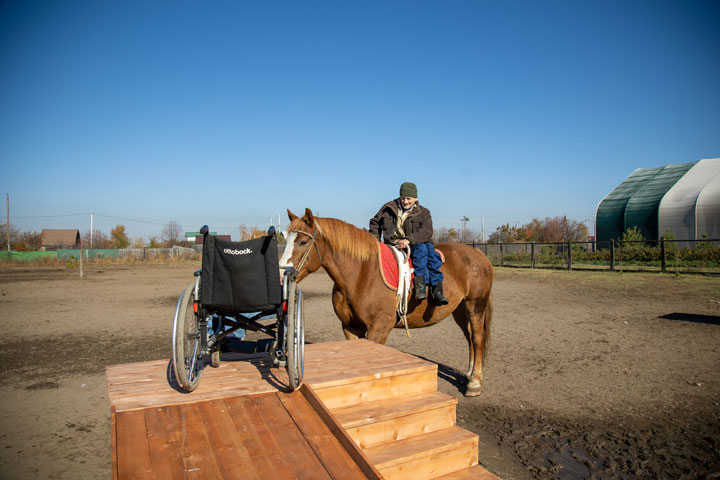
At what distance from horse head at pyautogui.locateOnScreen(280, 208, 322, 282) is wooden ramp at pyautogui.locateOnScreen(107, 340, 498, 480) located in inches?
34.9

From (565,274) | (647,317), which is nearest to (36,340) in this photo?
(647,317)

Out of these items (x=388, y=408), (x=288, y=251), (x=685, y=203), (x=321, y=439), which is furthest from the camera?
(x=685, y=203)

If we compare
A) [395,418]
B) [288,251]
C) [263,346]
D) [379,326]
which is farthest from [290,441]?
[379,326]

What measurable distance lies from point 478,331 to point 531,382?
917mm

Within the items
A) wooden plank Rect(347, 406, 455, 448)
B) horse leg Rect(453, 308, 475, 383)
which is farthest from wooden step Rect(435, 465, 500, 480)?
horse leg Rect(453, 308, 475, 383)

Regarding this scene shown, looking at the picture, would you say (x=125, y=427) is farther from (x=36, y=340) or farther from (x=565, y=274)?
(x=565, y=274)

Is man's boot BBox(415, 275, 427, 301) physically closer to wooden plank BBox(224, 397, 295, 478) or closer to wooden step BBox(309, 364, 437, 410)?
wooden step BBox(309, 364, 437, 410)

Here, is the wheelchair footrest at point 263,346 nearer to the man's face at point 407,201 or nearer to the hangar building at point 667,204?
the man's face at point 407,201

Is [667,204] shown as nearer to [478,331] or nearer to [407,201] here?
[478,331]

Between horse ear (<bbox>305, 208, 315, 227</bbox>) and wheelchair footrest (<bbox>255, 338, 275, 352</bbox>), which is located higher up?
horse ear (<bbox>305, 208, 315, 227</bbox>)

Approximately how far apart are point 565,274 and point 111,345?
739 inches

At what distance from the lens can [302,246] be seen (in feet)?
13.4

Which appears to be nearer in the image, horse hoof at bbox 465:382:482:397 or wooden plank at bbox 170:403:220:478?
wooden plank at bbox 170:403:220:478

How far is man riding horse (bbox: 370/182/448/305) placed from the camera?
4.68 meters
